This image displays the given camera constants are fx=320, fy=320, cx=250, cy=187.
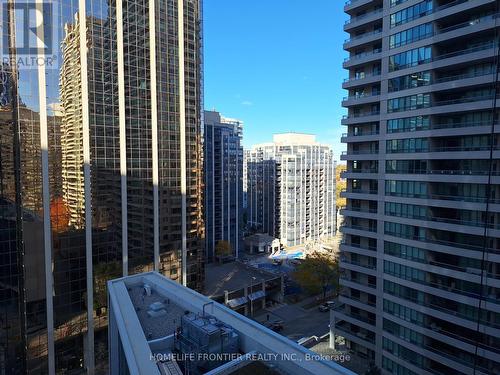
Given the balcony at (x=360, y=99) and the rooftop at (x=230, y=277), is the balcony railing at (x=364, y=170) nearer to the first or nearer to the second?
the balcony at (x=360, y=99)

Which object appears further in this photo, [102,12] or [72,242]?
[102,12]

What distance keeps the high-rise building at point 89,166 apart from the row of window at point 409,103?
24870 mm

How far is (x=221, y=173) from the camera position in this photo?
228 ft

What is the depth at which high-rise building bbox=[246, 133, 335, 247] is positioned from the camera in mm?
84188

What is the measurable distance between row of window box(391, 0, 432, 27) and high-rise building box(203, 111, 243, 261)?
4387cm

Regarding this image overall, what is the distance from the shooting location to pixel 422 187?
27.6 metres

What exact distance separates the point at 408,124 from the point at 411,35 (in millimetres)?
7773

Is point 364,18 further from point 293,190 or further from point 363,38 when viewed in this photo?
point 293,190

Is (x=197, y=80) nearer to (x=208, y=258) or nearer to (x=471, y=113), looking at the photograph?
(x=471, y=113)

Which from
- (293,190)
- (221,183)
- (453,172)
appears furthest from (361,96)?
(293,190)

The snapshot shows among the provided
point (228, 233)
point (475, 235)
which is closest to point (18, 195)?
point (475, 235)

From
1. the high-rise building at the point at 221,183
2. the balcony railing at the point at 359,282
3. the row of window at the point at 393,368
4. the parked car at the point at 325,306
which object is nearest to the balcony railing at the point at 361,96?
the balcony railing at the point at 359,282

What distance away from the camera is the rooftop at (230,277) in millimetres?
48750

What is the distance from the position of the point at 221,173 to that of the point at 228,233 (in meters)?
13.6
